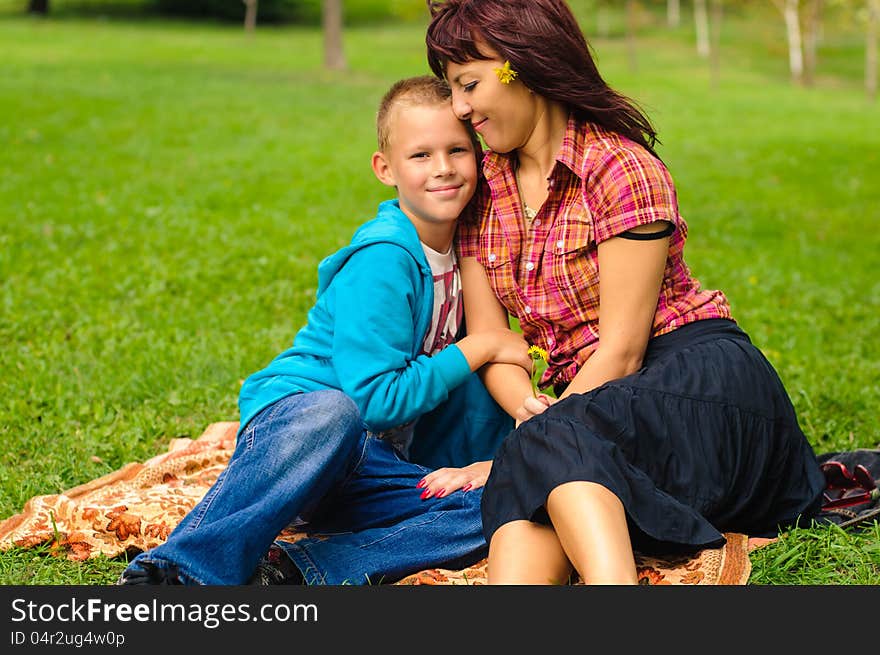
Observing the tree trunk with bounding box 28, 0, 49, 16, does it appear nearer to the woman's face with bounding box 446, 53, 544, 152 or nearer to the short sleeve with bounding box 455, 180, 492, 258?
the short sleeve with bounding box 455, 180, 492, 258

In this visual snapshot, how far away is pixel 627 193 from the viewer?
10.6 ft

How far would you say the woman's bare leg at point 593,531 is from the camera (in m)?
2.63

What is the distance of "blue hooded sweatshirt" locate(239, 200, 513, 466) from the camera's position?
3318 millimetres

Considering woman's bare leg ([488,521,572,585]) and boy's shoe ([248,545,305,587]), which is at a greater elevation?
woman's bare leg ([488,521,572,585])

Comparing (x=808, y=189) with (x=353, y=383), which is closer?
(x=353, y=383)

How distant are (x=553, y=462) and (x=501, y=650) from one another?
1.75ft

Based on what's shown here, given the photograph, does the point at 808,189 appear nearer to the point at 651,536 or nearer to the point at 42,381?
the point at 42,381

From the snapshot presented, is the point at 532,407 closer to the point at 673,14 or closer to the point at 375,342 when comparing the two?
the point at 375,342

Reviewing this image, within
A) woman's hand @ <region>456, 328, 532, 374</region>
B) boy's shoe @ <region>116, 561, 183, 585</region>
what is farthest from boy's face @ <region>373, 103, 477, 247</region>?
boy's shoe @ <region>116, 561, 183, 585</region>

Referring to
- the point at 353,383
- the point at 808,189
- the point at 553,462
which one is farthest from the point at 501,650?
the point at 808,189

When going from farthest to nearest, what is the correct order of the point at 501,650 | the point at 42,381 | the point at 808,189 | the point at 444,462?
the point at 808,189, the point at 42,381, the point at 444,462, the point at 501,650

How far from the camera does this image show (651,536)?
2.93 metres

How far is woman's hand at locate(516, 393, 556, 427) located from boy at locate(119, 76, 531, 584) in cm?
22

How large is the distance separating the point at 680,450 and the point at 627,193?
762mm
